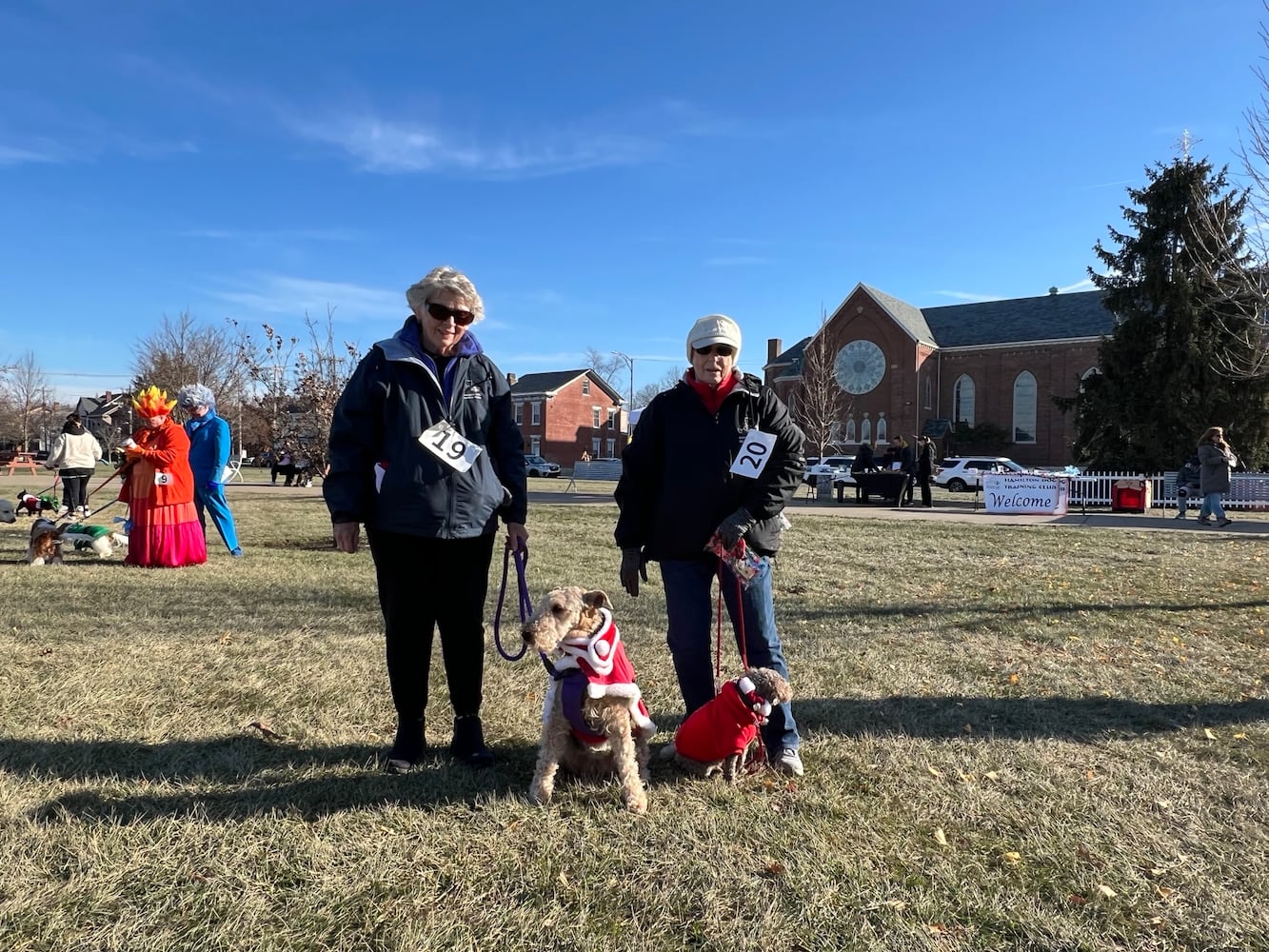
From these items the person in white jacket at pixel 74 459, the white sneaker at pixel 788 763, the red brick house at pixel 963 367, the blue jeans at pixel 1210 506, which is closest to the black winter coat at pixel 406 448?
the white sneaker at pixel 788 763

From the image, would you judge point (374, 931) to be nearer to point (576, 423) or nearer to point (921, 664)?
point (921, 664)

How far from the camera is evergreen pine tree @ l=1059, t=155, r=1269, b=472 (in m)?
26.2

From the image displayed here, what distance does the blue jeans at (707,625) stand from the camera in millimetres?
3328

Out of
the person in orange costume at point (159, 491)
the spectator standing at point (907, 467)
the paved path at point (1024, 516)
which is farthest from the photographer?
the spectator standing at point (907, 467)

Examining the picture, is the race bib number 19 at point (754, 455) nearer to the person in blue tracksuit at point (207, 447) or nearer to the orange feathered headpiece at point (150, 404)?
the orange feathered headpiece at point (150, 404)

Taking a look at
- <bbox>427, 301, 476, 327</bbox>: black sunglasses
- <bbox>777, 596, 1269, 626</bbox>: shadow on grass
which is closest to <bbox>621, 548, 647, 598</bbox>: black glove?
<bbox>427, 301, 476, 327</bbox>: black sunglasses

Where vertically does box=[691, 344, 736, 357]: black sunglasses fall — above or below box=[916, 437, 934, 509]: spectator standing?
above

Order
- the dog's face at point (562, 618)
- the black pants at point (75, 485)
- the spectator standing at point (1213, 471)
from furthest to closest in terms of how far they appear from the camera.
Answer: the spectator standing at point (1213, 471), the black pants at point (75, 485), the dog's face at point (562, 618)

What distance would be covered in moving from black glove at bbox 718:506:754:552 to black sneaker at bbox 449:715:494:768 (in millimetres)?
1429

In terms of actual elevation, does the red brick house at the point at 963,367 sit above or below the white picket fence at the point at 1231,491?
above

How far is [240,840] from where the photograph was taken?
2.73 meters

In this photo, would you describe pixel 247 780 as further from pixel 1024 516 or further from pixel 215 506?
pixel 1024 516

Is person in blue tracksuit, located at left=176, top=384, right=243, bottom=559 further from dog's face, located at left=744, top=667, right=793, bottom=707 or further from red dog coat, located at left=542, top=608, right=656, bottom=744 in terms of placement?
dog's face, located at left=744, top=667, right=793, bottom=707

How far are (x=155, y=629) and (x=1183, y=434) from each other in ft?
103
